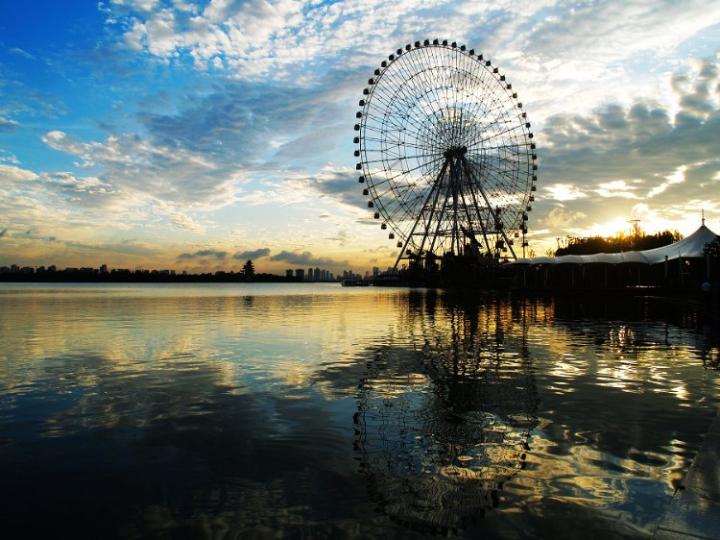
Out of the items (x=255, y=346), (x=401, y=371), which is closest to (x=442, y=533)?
(x=401, y=371)

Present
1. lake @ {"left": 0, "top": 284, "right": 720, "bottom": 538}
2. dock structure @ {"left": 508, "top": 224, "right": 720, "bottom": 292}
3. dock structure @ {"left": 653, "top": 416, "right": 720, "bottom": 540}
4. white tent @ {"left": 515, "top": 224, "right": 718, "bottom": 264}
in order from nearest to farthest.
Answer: dock structure @ {"left": 653, "top": 416, "right": 720, "bottom": 540} → lake @ {"left": 0, "top": 284, "right": 720, "bottom": 538} → white tent @ {"left": 515, "top": 224, "right": 718, "bottom": 264} → dock structure @ {"left": 508, "top": 224, "right": 720, "bottom": 292}

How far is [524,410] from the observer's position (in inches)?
403

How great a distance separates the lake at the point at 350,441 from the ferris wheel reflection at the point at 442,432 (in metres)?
0.04

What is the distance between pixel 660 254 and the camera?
6500 cm

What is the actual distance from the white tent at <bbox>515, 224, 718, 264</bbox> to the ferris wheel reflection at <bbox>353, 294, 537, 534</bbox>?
48445 millimetres

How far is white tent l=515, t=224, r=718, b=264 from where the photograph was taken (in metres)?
56.0

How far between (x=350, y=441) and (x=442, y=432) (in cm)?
152

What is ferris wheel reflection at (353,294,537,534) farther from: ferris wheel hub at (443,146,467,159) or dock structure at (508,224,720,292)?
ferris wheel hub at (443,146,467,159)

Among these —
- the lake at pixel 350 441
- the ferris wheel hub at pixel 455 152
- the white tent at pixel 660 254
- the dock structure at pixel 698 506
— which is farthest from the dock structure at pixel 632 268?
the dock structure at pixel 698 506

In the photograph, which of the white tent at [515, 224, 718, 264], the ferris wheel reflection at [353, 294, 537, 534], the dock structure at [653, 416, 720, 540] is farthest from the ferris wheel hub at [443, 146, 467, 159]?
the dock structure at [653, 416, 720, 540]

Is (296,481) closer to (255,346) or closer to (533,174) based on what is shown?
(255,346)

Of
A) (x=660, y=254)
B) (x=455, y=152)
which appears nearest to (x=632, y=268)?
(x=660, y=254)

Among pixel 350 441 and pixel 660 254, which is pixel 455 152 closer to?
pixel 660 254

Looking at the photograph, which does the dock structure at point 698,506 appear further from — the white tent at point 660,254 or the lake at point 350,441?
the white tent at point 660,254
